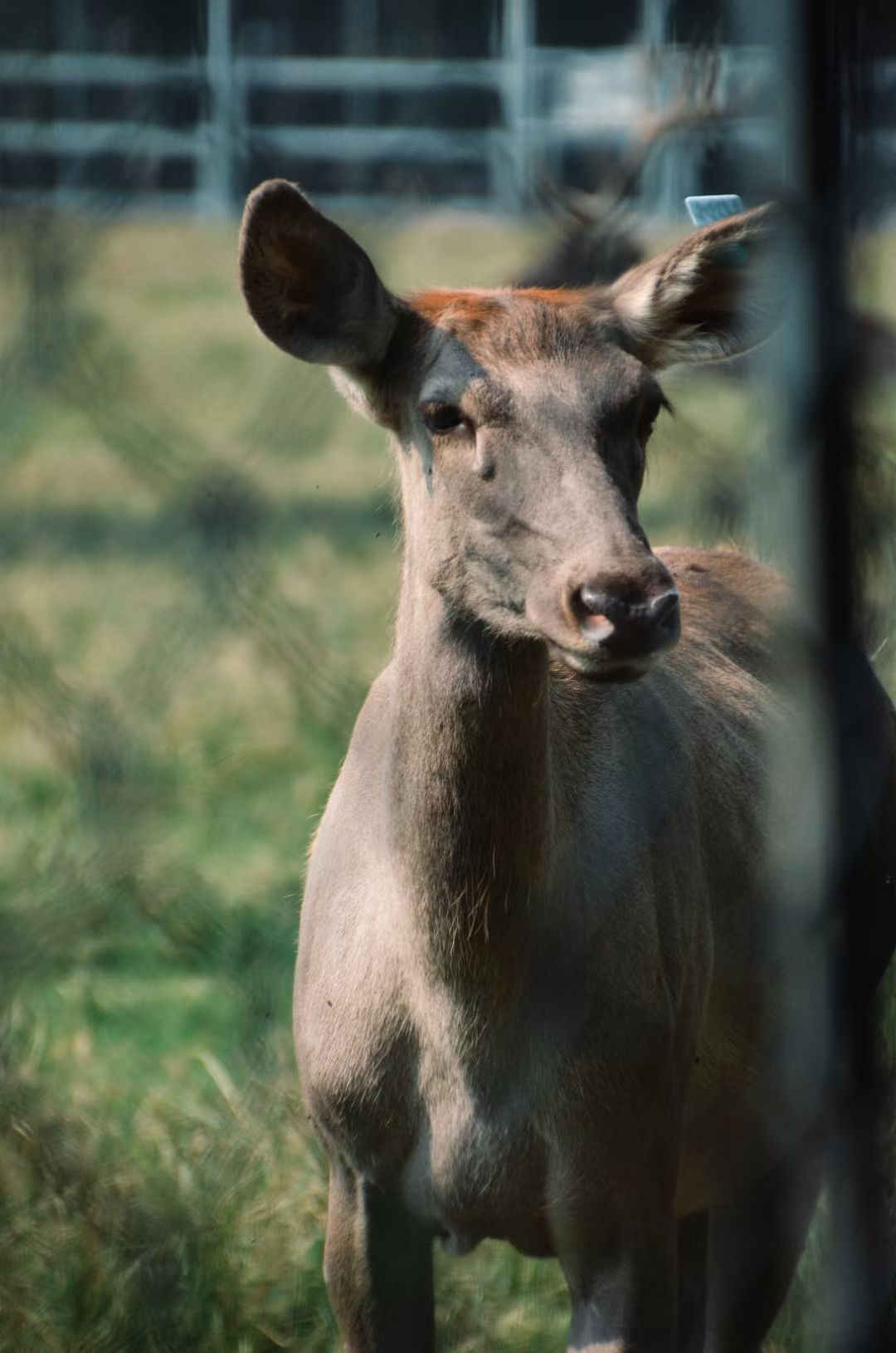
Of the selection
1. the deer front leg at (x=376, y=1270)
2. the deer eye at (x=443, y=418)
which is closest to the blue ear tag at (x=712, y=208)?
the deer eye at (x=443, y=418)

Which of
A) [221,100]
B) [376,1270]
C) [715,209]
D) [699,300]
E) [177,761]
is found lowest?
[177,761]

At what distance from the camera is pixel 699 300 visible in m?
3.13

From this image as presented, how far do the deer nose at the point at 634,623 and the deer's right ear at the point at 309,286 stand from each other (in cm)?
71

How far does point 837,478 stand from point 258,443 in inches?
26.3

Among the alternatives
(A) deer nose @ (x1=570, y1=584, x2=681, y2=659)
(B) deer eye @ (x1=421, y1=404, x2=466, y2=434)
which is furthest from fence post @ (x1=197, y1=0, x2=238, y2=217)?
(A) deer nose @ (x1=570, y1=584, x2=681, y2=659)

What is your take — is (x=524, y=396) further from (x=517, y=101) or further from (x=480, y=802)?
(x=517, y=101)

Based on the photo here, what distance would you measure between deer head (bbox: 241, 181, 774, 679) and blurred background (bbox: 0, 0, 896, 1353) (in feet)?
0.46

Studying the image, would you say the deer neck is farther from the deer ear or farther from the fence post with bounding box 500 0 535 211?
the fence post with bounding box 500 0 535 211

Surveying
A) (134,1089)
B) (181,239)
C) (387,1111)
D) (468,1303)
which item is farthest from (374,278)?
(134,1089)

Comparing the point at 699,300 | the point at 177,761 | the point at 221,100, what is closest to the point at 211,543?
the point at 221,100

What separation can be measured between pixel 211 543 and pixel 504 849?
94 centimetres

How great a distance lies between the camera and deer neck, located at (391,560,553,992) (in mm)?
2893

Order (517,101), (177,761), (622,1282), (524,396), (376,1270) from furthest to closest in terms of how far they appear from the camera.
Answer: (177,761)
(517,101)
(376,1270)
(622,1282)
(524,396)

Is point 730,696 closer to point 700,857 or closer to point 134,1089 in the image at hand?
point 700,857
